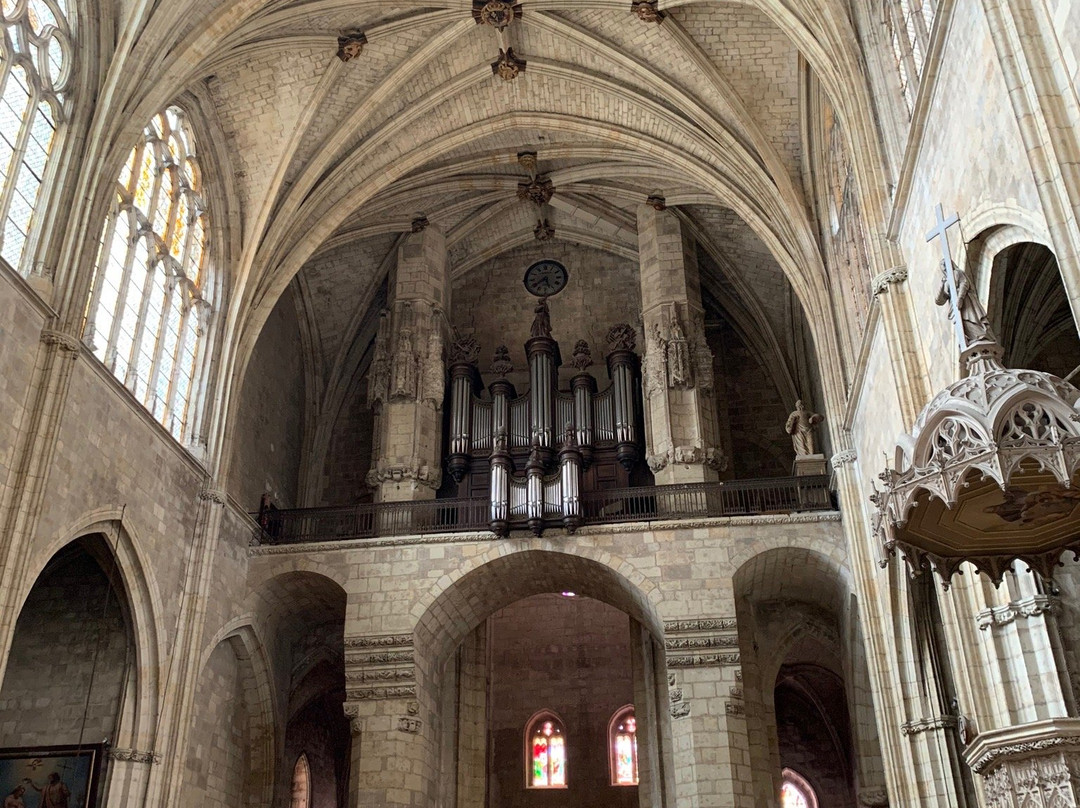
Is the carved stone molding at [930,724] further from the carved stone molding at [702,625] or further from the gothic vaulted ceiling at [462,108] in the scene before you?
the gothic vaulted ceiling at [462,108]

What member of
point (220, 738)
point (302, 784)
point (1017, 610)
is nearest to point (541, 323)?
point (220, 738)

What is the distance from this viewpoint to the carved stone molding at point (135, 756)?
43.5ft

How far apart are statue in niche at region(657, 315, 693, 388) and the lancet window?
7176 mm

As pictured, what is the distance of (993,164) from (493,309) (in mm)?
14605

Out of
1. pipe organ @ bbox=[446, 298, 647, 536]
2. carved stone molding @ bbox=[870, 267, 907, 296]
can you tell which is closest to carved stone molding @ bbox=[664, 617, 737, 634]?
pipe organ @ bbox=[446, 298, 647, 536]

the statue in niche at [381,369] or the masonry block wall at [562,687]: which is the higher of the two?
the statue in niche at [381,369]

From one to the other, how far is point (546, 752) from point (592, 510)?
6.66m

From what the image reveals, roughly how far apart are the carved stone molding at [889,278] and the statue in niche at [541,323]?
923 centimetres

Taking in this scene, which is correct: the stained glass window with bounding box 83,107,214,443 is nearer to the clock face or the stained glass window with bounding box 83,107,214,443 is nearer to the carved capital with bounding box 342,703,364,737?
the carved capital with bounding box 342,703,364,737

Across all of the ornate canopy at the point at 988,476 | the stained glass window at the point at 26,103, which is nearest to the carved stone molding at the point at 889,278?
the ornate canopy at the point at 988,476

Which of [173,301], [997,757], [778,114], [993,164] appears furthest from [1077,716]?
[173,301]

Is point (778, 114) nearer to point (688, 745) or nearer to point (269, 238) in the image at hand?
point (269, 238)

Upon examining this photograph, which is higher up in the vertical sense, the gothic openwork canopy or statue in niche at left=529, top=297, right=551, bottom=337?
statue in niche at left=529, top=297, right=551, bottom=337

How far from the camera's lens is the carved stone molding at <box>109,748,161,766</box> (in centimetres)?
1327
